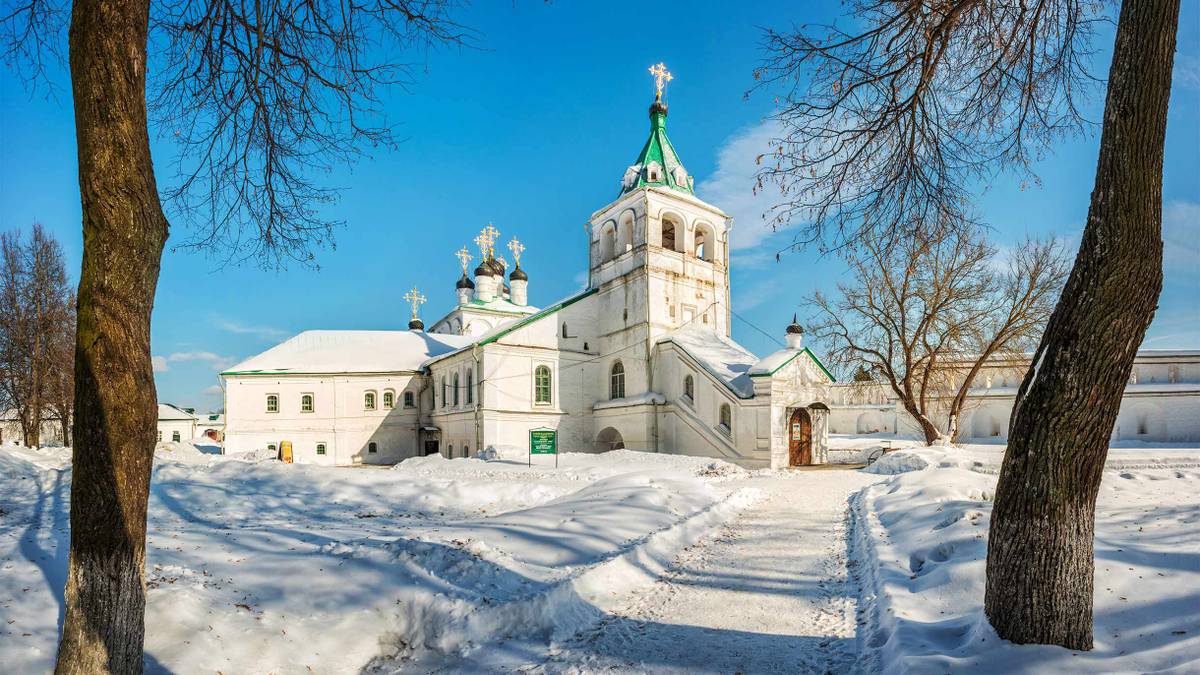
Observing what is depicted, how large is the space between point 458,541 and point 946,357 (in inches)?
930

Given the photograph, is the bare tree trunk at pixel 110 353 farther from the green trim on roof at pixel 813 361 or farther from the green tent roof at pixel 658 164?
the green tent roof at pixel 658 164

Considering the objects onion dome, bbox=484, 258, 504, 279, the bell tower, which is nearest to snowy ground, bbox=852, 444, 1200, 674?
the bell tower

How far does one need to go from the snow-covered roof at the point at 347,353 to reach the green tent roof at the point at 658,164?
57.0 feet

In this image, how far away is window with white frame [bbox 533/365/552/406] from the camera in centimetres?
3120

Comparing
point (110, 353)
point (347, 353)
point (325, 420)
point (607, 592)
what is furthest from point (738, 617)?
point (347, 353)

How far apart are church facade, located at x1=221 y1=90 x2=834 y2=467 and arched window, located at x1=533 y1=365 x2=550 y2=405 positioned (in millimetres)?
58

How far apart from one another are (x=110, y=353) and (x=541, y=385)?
2800 cm

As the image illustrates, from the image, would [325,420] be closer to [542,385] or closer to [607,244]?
[542,385]

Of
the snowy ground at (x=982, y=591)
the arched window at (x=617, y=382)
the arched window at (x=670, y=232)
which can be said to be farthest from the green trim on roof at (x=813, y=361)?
the snowy ground at (x=982, y=591)

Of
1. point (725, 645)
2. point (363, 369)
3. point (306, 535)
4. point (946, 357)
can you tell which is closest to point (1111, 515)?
point (725, 645)

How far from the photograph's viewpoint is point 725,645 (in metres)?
5.29

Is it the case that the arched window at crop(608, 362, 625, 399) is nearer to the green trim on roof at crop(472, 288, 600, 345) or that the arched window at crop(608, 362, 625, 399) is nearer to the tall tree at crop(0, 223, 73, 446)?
the green trim on roof at crop(472, 288, 600, 345)

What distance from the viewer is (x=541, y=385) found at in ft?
103

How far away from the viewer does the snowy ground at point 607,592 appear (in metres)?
4.64
